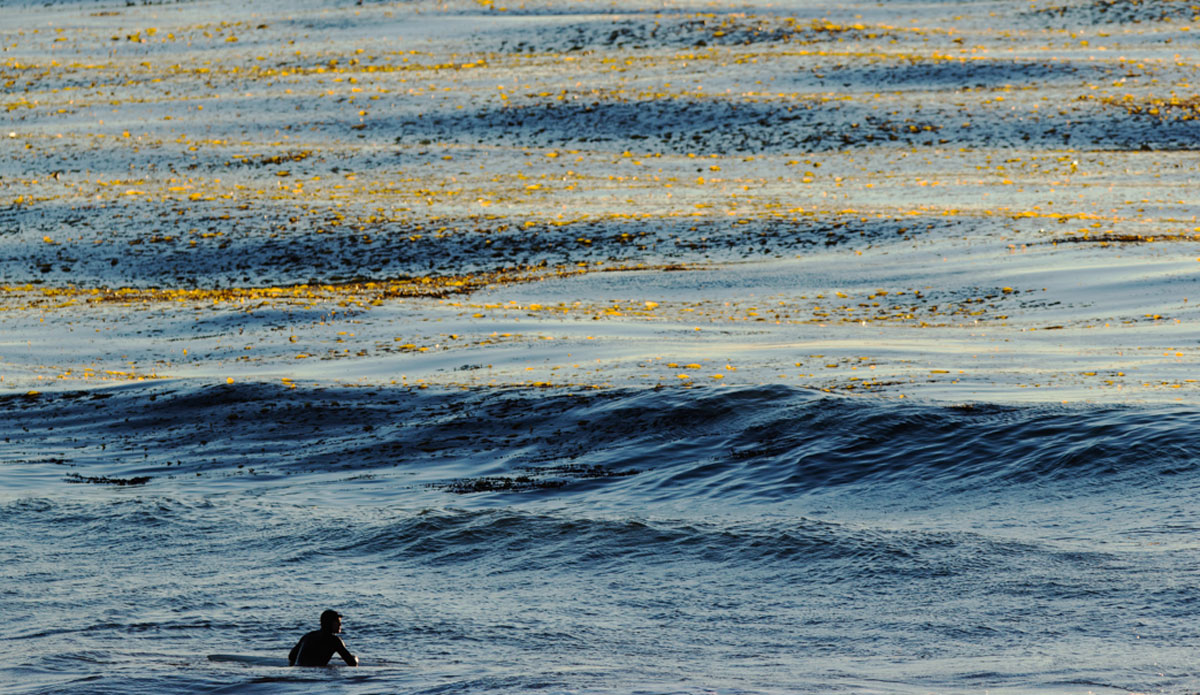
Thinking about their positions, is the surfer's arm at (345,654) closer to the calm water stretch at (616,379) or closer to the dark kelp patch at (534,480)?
the calm water stretch at (616,379)

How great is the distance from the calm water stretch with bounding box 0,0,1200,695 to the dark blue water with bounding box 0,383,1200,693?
6 centimetres

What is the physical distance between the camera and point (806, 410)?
1795 cm

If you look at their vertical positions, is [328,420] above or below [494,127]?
below

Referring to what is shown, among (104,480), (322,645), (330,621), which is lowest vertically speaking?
(104,480)

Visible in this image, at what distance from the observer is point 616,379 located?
2075 cm

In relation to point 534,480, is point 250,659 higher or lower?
higher

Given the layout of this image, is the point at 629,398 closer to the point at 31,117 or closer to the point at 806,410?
the point at 806,410

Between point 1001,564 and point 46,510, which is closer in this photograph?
point 1001,564

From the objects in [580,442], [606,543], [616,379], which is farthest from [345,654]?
[616,379]

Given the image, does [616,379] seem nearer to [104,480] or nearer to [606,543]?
[606,543]

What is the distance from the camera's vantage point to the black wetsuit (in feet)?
34.1

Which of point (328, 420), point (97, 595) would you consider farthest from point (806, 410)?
point (97, 595)

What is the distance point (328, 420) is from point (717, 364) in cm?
611

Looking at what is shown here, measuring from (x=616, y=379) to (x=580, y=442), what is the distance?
2560mm
